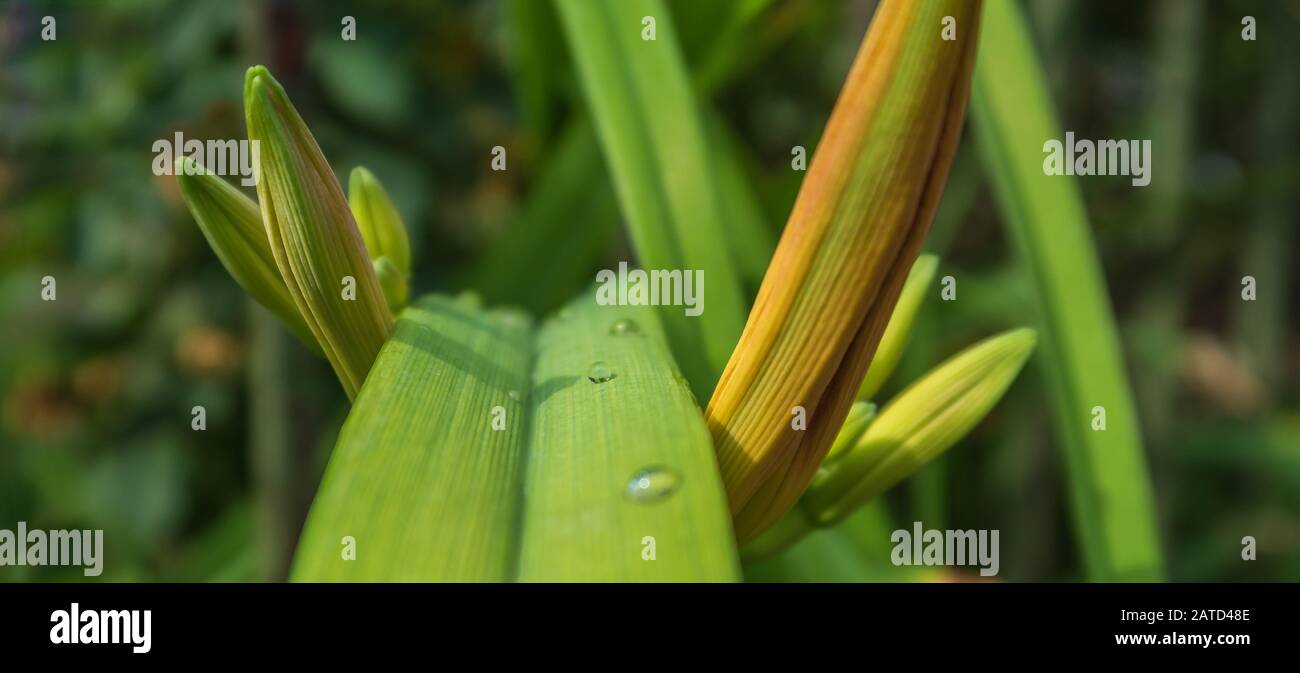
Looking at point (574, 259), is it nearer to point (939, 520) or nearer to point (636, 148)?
point (636, 148)

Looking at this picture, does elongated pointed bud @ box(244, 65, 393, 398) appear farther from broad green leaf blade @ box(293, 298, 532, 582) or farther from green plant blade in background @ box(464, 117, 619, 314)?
green plant blade in background @ box(464, 117, 619, 314)

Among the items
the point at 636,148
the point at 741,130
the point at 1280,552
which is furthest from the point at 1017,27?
the point at 1280,552

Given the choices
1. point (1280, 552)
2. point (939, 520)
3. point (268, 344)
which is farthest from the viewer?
point (1280, 552)

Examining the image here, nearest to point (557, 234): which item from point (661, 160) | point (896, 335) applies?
point (661, 160)

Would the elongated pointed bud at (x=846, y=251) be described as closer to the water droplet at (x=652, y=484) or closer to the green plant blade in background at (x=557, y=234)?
the water droplet at (x=652, y=484)

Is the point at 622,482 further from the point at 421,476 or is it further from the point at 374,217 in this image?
the point at 374,217
